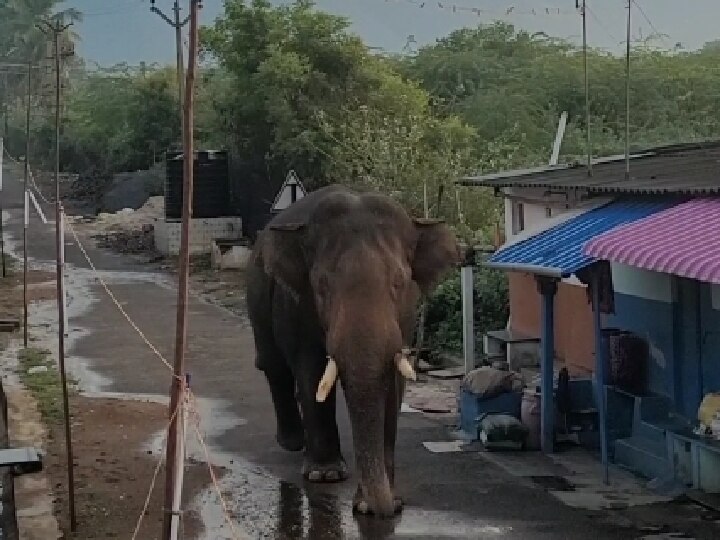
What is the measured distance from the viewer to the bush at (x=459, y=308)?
16.8m

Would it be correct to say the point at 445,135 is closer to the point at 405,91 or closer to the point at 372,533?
the point at 405,91

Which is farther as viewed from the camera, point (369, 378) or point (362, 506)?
point (362, 506)

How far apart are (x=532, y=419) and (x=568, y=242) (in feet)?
5.89

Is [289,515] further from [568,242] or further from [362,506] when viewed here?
[568,242]

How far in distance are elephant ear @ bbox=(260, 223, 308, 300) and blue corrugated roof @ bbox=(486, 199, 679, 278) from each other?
7.16 feet

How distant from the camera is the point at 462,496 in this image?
982 cm

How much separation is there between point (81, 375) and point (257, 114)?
1376 centimetres

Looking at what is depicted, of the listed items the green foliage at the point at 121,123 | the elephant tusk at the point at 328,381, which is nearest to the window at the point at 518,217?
the elephant tusk at the point at 328,381

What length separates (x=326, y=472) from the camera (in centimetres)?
1009

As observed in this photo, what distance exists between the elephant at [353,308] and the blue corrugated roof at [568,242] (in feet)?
3.66

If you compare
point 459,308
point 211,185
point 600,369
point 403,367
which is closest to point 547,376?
point 600,369

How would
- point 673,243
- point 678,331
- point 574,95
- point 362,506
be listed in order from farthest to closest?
1. point 574,95
2. point 678,331
3. point 673,243
4. point 362,506

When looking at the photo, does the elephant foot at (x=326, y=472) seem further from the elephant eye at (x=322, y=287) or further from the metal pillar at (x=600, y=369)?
the metal pillar at (x=600, y=369)

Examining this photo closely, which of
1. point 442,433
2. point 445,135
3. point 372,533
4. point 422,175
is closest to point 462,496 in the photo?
point 372,533
